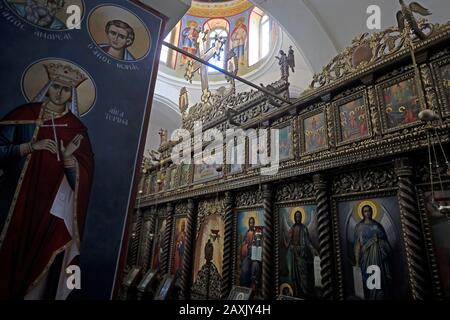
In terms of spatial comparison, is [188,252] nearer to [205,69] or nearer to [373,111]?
[373,111]

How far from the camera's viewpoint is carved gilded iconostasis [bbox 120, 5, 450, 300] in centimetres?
281

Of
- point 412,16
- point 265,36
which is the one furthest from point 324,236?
point 265,36

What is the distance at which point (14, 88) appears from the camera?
162cm

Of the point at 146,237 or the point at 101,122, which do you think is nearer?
the point at 101,122

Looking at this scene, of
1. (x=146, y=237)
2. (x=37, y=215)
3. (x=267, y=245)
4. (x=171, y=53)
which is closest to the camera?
(x=37, y=215)

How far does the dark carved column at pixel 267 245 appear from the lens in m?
4.03

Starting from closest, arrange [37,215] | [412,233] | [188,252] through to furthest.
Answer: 1. [37,215]
2. [412,233]
3. [188,252]

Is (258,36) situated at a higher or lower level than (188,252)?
higher

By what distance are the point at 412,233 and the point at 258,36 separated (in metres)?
10.9

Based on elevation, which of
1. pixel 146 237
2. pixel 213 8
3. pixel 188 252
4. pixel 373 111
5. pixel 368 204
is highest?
pixel 213 8

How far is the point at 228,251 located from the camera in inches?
194

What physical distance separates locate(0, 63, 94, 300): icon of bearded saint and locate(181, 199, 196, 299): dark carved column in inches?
174

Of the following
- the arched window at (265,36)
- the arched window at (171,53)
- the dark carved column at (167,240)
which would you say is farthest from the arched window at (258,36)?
the dark carved column at (167,240)
